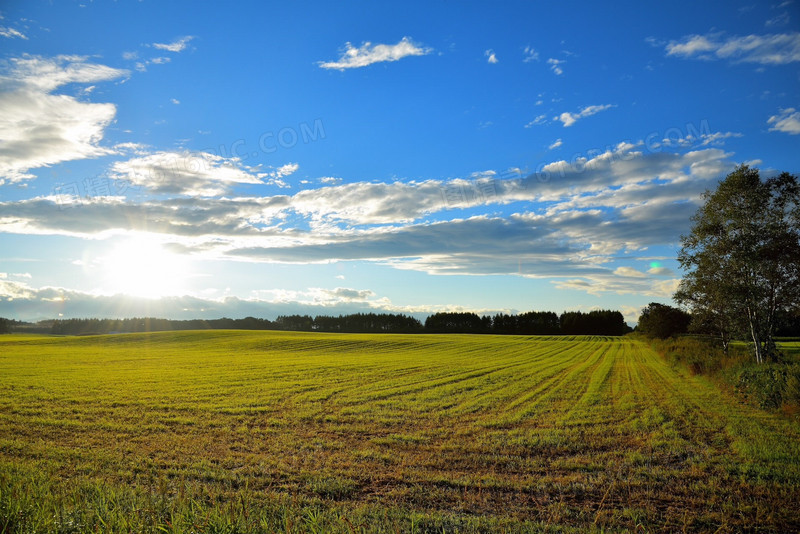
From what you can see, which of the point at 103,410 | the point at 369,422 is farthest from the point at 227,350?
the point at 369,422

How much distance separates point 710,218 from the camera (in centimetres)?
3023

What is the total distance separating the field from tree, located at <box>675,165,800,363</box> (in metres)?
5.96

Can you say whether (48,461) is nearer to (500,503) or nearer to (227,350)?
(500,503)

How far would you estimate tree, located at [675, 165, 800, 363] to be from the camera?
90.1ft

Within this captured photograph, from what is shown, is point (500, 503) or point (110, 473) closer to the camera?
point (500, 503)

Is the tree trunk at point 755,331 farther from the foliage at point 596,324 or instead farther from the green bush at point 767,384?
the foliage at point 596,324

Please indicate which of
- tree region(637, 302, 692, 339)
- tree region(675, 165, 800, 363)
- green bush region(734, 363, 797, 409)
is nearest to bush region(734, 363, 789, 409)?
green bush region(734, 363, 797, 409)

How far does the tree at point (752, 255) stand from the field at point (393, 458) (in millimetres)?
5959

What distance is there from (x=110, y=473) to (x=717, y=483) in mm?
14507

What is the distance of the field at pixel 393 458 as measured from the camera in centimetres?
817

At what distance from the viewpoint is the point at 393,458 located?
504 inches

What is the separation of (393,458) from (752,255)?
87.0 feet

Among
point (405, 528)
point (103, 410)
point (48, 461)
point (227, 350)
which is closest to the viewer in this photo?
point (405, 528)

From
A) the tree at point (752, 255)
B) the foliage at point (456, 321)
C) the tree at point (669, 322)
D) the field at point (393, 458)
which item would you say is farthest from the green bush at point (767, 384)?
the foliage at point (456, 321)
